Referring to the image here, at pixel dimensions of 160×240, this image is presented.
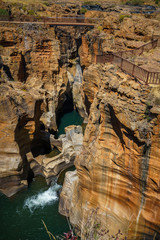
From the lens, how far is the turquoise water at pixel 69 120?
27.2 m

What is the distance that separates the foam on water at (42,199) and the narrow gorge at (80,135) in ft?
0.26

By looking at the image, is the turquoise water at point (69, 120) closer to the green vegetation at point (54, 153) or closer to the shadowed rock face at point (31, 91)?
the shadowed rock face at point (31, 91)

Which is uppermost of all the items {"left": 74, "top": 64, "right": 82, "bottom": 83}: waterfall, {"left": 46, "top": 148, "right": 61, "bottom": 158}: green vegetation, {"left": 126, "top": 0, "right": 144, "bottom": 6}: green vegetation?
{"left": 126, "top": 0, "right": 144, "bottom": 6}: green vegetation

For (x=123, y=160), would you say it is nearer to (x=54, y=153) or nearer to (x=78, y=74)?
(x=54, y=153)

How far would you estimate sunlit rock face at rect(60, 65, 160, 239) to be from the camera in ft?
27.1

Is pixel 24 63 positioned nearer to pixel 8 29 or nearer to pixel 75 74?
pixel 8 29

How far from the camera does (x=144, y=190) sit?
9055 mm

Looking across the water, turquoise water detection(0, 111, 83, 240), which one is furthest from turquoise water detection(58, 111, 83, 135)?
the water

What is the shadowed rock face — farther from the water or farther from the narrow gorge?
the water

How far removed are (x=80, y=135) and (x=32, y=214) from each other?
28.3 ft

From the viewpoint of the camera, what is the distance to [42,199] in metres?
16.2

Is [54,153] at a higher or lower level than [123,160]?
lower

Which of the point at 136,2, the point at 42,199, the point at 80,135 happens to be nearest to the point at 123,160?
the point at 42,199

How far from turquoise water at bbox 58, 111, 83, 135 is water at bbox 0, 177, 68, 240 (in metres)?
10.6
